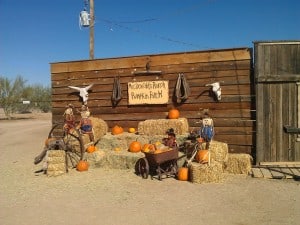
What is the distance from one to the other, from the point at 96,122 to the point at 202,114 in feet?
11.5

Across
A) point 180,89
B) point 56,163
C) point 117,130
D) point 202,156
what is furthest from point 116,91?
point 202,156

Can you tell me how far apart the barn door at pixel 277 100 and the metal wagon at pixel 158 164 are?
2901 mm

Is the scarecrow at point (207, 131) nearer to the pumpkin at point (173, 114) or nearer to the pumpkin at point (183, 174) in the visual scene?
the pumpkin at point (183, 174)

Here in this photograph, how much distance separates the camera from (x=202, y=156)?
9.94 m

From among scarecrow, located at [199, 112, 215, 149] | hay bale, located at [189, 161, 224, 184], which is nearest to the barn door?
scarecrow, located at [199, 112, 215, 149]

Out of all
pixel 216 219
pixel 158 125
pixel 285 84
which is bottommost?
pixel 216 219

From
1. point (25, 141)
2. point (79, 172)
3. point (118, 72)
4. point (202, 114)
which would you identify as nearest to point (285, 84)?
point (202, 114)

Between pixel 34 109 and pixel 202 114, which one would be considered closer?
pixel 202 114

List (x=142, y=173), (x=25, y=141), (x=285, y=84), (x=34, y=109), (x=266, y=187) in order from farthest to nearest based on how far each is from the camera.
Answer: (x=34, y=109) < (x=25, y=141) < (x=285, y=84) < (x=142, y=173) < (x=266, y=187)

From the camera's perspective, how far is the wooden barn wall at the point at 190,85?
11.7 metres

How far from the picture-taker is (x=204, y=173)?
9.41 meters

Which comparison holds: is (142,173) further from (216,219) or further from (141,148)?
(216,219)

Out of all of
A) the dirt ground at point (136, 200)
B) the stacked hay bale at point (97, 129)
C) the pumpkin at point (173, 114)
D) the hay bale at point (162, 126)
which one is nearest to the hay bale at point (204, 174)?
the dirt ground at point (136, 200)

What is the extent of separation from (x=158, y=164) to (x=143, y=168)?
608 millimetres
